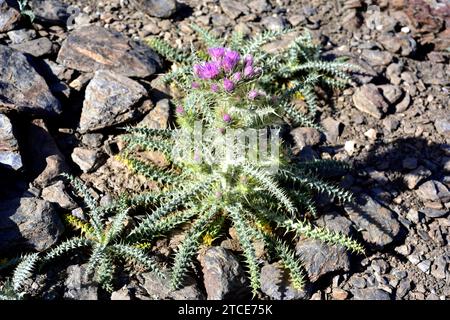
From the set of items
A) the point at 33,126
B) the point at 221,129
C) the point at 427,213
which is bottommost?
the point at 427,213

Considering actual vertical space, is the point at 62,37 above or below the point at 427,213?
above

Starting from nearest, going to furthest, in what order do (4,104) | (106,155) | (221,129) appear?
(221,129), (4,104), (106,155)

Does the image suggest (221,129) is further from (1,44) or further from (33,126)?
(1,44)

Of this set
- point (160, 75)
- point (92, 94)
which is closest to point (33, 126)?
point (92, 94)

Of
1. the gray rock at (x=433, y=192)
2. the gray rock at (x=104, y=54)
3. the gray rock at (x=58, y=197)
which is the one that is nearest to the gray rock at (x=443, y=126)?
the gray rock at (x=433, y=192)

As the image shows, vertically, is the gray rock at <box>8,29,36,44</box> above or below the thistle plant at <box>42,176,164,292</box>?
above

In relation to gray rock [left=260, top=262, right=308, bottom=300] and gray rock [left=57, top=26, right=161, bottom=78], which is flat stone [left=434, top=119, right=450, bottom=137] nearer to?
gray rock [left=260, top=262, right=308, bottom=300]

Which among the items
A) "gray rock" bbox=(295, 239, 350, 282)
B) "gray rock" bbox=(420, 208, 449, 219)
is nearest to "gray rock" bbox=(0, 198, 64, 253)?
"gray rock" bbox=(295, 239, 350, 282)
